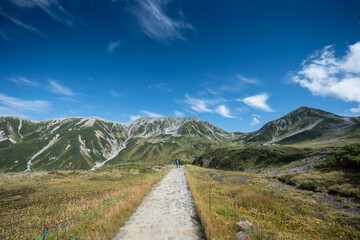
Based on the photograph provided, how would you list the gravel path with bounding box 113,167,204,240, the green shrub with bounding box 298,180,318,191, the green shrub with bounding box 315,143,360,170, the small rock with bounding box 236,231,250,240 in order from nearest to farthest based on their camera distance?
the small rock with bounding box 236,231,250,240 → the gravel path with bounding box 113,167,204,240 → the green shrub with bounding box 298,180,318,191 → the green shrub with bounding box 315,143,360,170

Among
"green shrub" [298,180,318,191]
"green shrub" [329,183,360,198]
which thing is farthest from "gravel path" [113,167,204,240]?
"green shrub" [298,180,318,191]

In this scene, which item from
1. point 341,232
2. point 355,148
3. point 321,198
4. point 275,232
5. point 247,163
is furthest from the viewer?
point 247,163

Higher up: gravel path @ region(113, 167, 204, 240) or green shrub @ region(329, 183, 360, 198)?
green shrub @ region(329, 183, 360, 198)

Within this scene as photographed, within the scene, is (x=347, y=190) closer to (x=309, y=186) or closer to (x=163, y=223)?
(x=309, y=186)

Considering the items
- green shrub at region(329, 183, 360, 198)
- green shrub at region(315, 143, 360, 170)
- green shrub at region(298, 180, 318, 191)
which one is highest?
green shrub at region(315, 143, 360, 170)

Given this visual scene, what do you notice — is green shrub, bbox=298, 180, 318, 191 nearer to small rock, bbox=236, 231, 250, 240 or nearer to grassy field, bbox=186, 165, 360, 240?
grassy field, bbox=186, 165, 360, 240

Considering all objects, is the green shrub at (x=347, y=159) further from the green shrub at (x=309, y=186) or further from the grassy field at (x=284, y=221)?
the grassy field at (x=284, y=221)

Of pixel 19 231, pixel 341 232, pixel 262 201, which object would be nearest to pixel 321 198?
pixel 262 201

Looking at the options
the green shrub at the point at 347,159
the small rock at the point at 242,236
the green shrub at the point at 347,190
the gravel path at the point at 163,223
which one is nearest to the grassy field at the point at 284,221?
the small rock at the point at 242,236

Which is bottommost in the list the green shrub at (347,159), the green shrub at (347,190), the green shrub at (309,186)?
the green shrub at (309,186)

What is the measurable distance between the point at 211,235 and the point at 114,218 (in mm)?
5282

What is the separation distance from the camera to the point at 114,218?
8164 millimetres

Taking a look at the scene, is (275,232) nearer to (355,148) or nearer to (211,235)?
(211,235)

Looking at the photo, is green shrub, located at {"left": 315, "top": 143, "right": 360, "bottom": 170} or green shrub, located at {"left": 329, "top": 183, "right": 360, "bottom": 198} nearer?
green shrub, located at {"left": 329, "top": 183, "right": 360, "bottom": 198}
